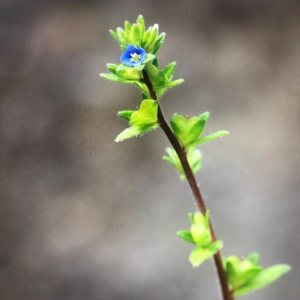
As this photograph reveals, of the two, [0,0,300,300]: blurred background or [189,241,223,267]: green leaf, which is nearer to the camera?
[189,241,223,267]: green leaf

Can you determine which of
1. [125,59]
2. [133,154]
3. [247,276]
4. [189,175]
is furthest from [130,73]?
[133,154]

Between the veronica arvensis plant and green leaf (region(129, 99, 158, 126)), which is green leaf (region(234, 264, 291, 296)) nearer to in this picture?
the veronica arvensis plant

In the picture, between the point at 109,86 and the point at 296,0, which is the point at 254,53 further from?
the point at 109,86

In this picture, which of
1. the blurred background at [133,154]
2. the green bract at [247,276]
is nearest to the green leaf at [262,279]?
the green bract at [247,276]

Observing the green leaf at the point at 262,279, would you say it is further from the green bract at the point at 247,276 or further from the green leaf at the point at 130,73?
the green leaf at the point at 130,73

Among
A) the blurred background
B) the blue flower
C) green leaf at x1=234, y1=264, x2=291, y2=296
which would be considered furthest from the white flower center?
the blurred background

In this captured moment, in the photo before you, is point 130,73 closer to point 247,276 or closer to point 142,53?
point 142,53

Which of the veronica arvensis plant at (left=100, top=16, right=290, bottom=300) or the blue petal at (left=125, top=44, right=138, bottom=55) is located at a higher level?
the blue petal at (left=125, top=44, right=138, bottom=55)
